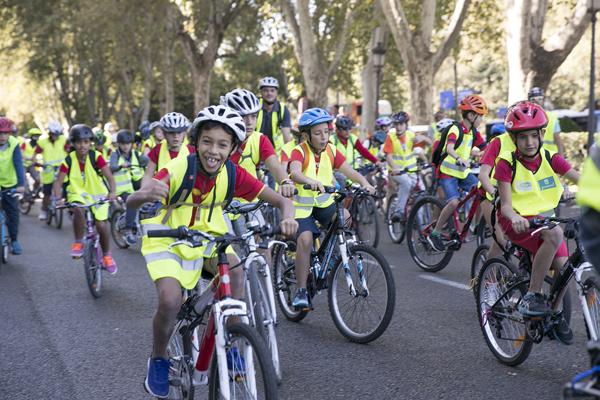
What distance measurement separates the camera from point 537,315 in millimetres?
4953

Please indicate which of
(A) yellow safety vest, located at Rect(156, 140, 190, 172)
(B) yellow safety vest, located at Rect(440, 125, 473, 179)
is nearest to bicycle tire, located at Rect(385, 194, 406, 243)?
(B) yellow safety vest, located at Rect(440, 125, 473, 179)

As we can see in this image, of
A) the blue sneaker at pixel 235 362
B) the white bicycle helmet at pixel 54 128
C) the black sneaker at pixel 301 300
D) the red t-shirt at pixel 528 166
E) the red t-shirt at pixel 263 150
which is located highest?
the white bicycle helmet at pixel 54 128

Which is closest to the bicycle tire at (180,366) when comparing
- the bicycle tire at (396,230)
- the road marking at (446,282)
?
the road marking at (446,282)

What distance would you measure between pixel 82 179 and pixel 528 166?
5.39 meters

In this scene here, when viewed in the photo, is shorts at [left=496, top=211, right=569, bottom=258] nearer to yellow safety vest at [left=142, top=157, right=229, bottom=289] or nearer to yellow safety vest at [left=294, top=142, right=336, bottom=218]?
yellow safety vest at [left=294, top=142, right=336, bottom=218]

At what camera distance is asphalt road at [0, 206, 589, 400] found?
511 cm

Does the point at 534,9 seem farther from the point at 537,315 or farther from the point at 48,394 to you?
the point at 48,394

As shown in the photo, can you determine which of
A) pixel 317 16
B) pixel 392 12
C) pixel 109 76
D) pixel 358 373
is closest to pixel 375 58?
pixel 317 16

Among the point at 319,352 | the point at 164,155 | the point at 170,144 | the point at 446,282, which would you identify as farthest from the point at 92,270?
the point at 446,282

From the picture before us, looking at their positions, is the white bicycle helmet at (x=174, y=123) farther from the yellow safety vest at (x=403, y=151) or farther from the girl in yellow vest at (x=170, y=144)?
the yellow safety vest at (x=403, y=151)

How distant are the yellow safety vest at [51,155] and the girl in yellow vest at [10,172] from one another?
521 centimetres

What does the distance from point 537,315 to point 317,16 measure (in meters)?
26.4

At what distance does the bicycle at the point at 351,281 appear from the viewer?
594 cm

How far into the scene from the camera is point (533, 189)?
5496 mm
